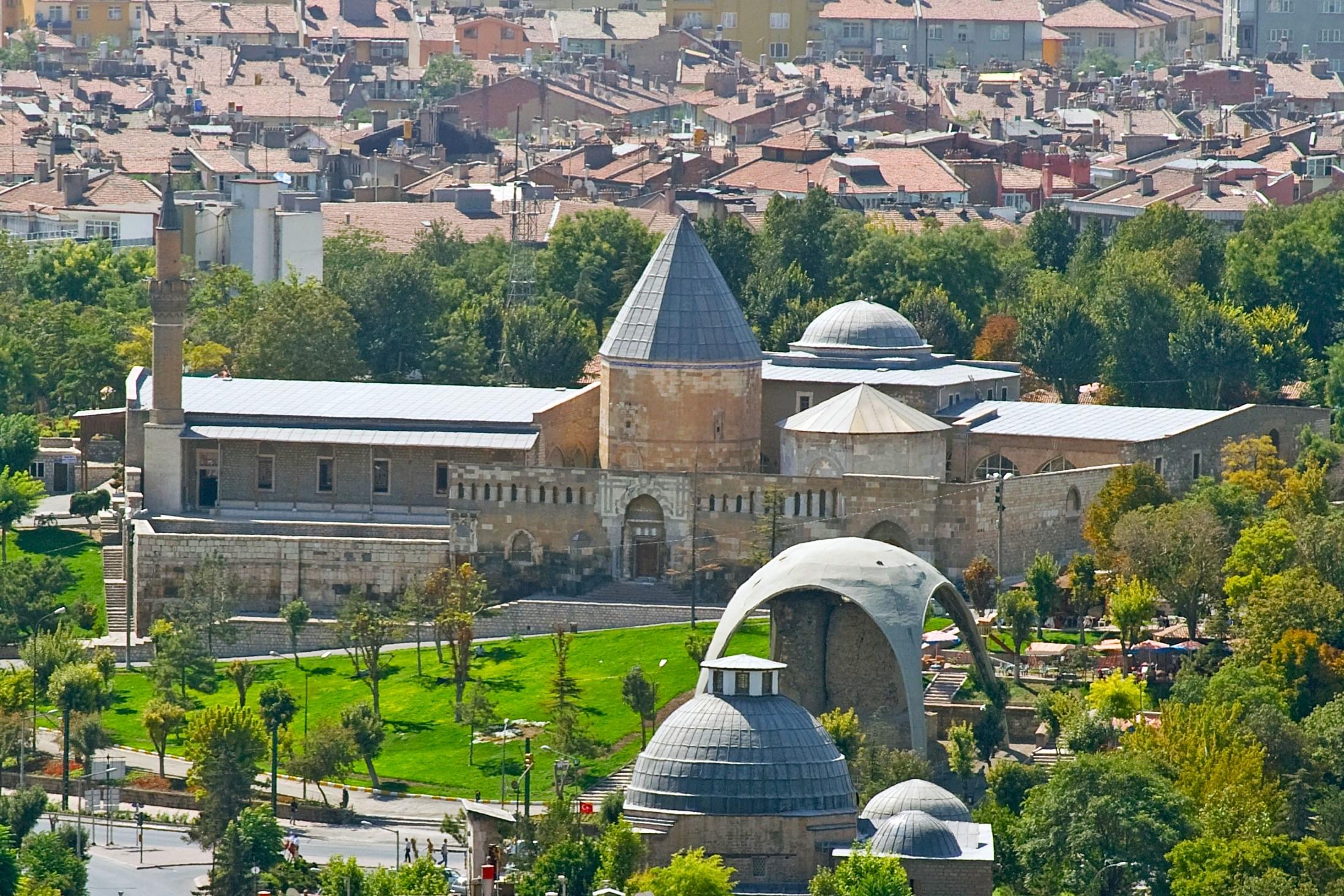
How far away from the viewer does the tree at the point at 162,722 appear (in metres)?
85.9

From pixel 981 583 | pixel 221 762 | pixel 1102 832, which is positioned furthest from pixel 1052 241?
pixel 1102 832

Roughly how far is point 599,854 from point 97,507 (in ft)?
100

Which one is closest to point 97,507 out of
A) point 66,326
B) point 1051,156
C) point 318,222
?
point 66,326

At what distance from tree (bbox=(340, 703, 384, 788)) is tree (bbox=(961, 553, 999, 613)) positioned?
1282 cm

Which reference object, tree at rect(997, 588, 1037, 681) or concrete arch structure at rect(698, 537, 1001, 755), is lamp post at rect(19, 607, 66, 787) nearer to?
concrete arch structure at rect(698, 537, 1001, 755)

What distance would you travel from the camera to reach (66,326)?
116 meters

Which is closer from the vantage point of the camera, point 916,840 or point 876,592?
point 916,840

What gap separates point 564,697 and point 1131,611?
11.1 meters

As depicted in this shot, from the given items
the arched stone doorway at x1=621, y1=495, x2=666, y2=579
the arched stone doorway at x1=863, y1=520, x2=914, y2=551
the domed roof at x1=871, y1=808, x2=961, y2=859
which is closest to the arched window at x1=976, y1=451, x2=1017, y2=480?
the arched stone doorway at x1=863, y1=520, x2=914, y2=551

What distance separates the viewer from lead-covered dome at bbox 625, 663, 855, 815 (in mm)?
74438

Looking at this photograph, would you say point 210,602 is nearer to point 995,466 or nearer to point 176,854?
point 176,854

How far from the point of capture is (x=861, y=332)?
99.9m

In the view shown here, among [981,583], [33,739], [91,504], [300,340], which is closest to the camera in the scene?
[33,739]

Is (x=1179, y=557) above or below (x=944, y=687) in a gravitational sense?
above
